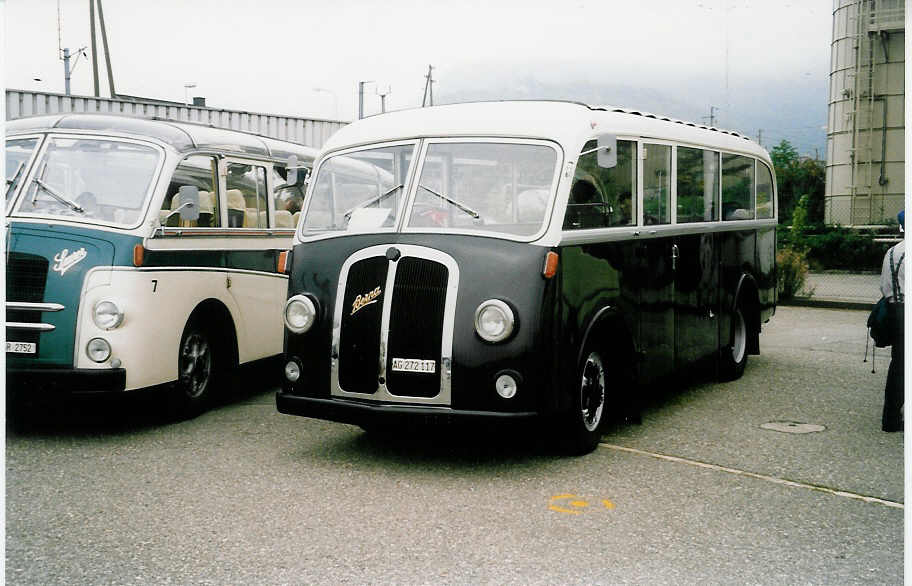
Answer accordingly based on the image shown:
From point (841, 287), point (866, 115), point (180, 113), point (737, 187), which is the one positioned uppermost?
point (180, 113)

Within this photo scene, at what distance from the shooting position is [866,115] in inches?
594

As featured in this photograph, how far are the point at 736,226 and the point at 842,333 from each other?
493cm

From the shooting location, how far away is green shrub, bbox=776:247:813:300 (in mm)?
17766

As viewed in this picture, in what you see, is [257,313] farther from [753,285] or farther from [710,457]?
→ [753,285]

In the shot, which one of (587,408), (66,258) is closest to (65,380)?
(66,258)

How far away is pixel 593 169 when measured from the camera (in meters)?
6.88

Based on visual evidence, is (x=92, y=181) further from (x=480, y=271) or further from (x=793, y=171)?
(x=793, y=171)

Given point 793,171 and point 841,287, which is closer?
point 841,287

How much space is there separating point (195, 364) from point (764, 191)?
6.27 m

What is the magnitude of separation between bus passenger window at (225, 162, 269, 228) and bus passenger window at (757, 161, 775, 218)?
→ 509cm

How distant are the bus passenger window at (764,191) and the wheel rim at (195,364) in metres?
5.81

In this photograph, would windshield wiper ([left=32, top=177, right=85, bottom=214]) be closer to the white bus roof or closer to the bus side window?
the bus side window

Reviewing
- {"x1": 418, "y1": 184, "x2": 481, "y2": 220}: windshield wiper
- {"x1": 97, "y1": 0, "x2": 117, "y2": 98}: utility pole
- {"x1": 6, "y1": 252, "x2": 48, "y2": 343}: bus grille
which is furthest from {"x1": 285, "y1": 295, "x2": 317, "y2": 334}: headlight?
{"x1": 97, "y1": 0, "x2": 117, "y2": 98}: utility pole

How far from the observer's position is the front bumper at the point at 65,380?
284 inches
